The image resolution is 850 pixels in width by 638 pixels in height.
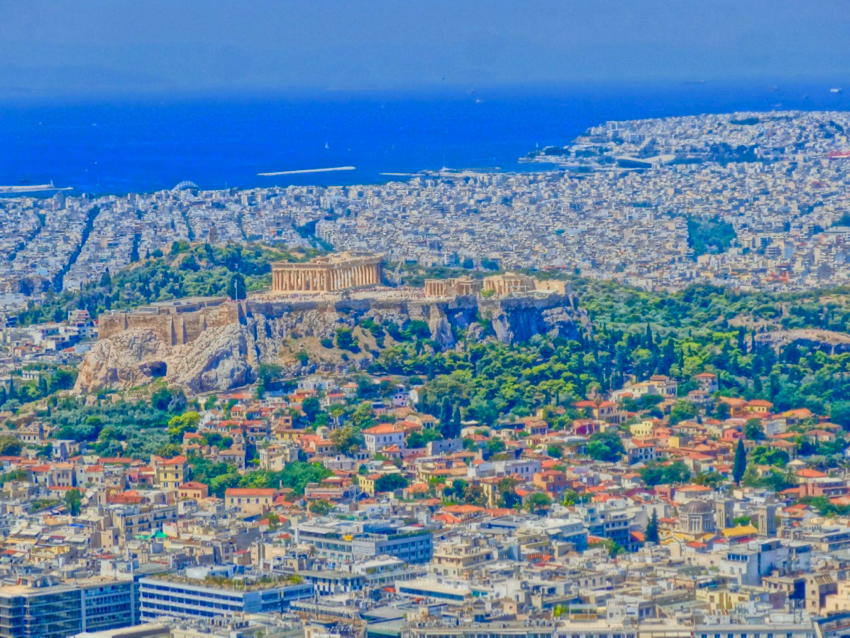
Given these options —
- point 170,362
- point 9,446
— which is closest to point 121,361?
point 170,362

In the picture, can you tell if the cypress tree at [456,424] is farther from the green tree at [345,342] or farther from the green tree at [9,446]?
the green tree at [9,446]

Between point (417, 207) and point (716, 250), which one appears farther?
point (417, 207)

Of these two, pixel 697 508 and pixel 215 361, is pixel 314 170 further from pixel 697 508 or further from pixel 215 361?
pixel 697 508

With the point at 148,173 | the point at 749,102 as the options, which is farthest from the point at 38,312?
the point at 749,102

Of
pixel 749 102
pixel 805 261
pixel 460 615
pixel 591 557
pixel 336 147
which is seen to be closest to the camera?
pixel 460 615

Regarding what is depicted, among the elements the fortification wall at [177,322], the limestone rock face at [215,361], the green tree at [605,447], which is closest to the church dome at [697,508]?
the green tree at [605,447]

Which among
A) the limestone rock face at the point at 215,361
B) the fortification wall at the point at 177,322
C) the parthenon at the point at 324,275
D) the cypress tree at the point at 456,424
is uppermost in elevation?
the parthenon at the point at 324,275

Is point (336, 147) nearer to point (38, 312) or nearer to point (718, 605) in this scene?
point (38, 312)
